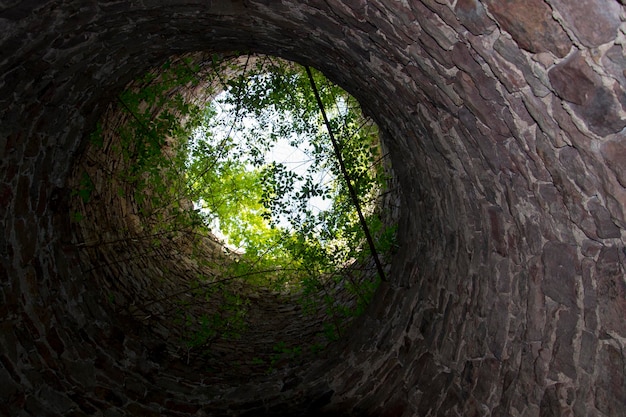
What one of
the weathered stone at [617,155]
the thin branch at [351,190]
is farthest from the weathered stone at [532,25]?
the thin branch at [351,190]

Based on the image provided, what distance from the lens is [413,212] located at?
15.2ft

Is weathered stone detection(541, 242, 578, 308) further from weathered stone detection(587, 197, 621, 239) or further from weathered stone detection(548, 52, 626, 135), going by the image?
weathered stone detection(548, 52, 626, 135)

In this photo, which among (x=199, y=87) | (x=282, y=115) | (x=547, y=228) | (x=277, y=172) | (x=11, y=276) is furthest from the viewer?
(x=199, y=87)

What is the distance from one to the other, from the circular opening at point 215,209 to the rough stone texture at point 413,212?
28 centimetres

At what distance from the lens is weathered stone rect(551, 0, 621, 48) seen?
147cm

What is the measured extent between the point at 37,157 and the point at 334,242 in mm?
3772

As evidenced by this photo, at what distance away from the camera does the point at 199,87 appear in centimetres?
724

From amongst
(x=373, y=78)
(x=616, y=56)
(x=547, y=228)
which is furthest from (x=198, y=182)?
(x=616, y=56)

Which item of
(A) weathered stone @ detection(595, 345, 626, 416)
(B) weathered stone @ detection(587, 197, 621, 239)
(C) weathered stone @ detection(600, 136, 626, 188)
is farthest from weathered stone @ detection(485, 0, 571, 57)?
(A) weathered stone @ detection(595, 345, 626, 416)

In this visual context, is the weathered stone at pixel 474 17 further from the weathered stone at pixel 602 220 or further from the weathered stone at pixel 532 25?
the weathered stone at pixel 602 220

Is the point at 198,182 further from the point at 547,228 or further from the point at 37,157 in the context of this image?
the point at 547,228

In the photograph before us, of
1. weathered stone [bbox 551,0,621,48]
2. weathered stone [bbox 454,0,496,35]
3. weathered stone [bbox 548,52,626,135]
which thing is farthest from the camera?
weathered stone [bbox 454,0,496,35]

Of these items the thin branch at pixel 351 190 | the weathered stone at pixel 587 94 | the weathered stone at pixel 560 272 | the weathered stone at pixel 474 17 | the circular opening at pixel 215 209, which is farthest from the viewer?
the circular opening at pixel 215 209

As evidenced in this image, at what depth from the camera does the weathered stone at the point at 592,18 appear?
57.9 inches
